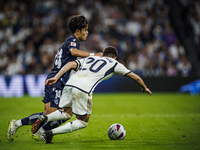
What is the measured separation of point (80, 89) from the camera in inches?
185

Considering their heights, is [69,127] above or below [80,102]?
below

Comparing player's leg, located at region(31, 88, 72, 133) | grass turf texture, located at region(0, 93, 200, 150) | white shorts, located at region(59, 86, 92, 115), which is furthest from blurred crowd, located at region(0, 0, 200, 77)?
white shorts, located at region(59, 86, 92, 115)

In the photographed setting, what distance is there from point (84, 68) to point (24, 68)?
36.2 ft

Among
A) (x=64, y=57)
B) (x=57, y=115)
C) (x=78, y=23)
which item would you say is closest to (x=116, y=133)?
(x=57, y=115)

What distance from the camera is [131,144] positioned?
16.2ft

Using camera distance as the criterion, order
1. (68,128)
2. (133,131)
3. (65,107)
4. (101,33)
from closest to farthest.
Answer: (68,128), (65,107), (133,131), (101,33)

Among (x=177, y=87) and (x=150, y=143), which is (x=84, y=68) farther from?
(x=177, y=87)

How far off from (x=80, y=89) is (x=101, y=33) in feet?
42.3

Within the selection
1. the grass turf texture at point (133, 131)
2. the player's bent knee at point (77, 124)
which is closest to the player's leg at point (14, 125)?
the grass turf texture at point (133, 131)

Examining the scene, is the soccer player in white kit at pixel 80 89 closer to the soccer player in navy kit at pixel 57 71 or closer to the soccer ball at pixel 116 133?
the soccer player in navy kit at pixel 57 71

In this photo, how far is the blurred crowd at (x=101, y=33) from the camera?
15.7 meters

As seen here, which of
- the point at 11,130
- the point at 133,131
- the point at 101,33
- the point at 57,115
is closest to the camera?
the point at 57,115

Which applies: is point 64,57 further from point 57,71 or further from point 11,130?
point 11,130

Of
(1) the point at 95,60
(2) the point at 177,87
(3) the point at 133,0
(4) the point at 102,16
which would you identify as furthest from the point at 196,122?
Result: (3) the point at 133,0
